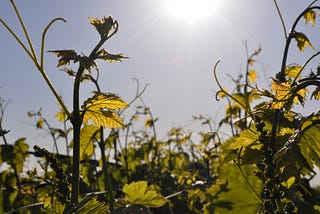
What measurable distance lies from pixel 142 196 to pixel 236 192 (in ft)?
2.06

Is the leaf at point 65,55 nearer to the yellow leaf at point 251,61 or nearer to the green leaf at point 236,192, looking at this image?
the green leaf at point 236,192

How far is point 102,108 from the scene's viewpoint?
56.4 inches

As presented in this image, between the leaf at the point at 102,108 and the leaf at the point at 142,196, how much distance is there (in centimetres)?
109

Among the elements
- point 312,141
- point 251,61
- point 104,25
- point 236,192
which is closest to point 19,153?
point 251,61

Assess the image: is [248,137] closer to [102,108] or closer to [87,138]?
[102,108]

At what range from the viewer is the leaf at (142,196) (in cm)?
246

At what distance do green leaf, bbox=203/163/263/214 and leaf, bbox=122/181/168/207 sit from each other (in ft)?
1.07

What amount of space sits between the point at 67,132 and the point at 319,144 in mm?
4466

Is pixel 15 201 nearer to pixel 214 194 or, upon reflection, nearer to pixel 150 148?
pixel 150 148

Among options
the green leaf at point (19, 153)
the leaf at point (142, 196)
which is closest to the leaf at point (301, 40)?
the leaf at point (142, 196)

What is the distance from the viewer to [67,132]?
17.7ft

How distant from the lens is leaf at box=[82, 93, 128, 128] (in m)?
1.38

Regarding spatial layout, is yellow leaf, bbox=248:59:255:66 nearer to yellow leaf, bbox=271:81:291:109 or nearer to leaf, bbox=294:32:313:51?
leaf, bbox=294:32:313:51

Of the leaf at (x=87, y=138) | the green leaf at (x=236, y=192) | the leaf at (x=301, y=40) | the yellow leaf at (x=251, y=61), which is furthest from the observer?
the yellow leaf at (x=251, y=61)
